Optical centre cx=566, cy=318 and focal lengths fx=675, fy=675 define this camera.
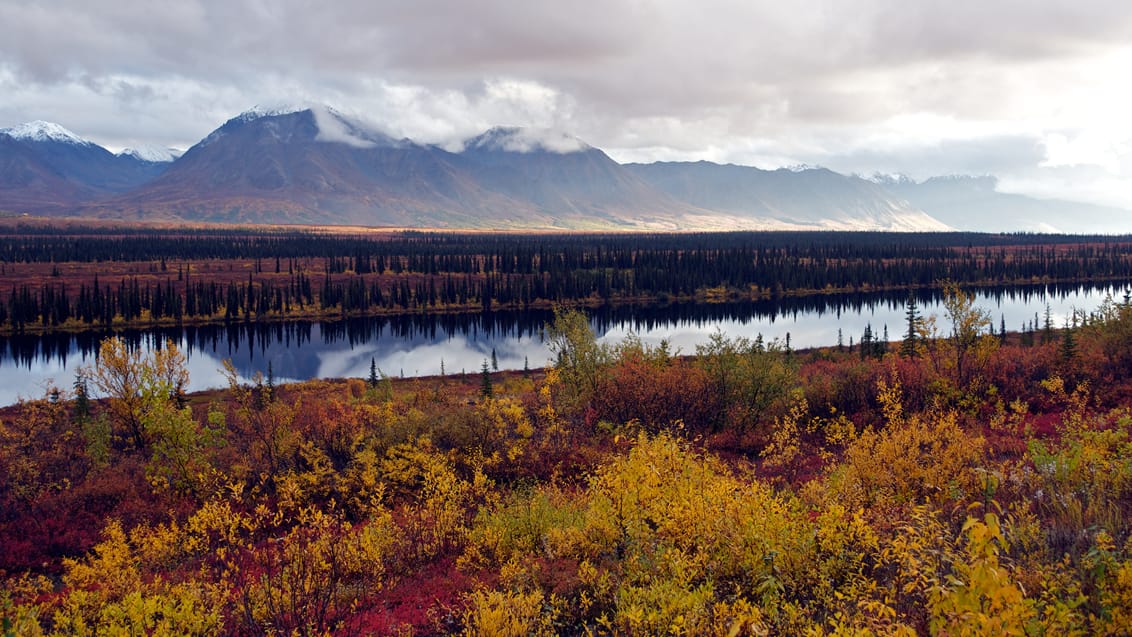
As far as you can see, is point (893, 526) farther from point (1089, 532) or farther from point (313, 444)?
point (313, 444)

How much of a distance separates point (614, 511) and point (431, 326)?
3586 inches

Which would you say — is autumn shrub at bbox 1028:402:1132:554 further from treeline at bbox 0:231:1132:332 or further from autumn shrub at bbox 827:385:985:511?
treeline at bbox 0:231:1132:332

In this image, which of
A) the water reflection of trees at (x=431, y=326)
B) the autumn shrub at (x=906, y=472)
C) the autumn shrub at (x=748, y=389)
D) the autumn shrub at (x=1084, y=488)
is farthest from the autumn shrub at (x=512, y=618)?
the water reflection of trees at (x=431, y=326)

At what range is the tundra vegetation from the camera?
8.49m

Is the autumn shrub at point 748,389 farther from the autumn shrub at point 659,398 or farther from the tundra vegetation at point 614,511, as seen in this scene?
the autumn shrub at point 659,398

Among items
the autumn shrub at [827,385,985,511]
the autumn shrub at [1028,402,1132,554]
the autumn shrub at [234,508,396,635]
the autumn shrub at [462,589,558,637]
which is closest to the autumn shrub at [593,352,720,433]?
the autumn shrub at [827,385,985,511]

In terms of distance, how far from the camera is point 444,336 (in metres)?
91.9

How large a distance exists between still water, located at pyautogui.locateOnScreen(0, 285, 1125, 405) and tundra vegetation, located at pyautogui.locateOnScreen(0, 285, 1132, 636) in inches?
1497

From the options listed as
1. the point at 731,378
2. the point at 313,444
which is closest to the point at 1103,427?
the point at 731,378

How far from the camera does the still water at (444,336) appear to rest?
231ft

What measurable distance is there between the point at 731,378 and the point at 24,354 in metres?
84.8

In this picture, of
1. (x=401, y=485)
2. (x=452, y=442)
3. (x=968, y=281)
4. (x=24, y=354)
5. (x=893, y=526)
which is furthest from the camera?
(x=968, y=281)

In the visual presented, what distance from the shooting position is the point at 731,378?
26000 mm

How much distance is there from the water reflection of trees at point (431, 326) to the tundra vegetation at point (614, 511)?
198 feet
